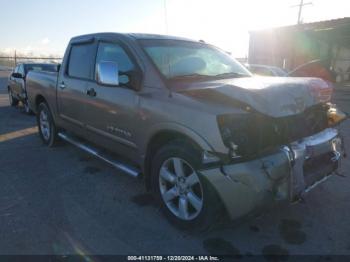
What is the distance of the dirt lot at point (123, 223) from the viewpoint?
2.88 meters

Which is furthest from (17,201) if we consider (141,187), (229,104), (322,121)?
(322,121)

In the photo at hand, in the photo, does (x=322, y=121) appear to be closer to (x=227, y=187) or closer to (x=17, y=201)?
(x=227, y=187)

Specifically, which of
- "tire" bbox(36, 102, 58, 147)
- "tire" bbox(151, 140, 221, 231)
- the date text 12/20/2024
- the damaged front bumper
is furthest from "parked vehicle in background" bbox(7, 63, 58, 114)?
the damaged front bumper

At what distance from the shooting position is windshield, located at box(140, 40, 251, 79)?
363 centimetres

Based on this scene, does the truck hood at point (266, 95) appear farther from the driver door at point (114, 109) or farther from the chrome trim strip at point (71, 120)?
the chrome trim strip at point (71, 120)

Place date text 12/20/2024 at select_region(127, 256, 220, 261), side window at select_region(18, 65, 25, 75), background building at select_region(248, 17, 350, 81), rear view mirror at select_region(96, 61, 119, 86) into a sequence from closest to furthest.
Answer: date text 12/20/2024 at select_region(127, 256, 220, 261) < rear view mirror at select_region(96, 61, 119, 86) < side window at select_region(18, 65, 25, 75) < background building at select_region(248, 17, 350, 81)

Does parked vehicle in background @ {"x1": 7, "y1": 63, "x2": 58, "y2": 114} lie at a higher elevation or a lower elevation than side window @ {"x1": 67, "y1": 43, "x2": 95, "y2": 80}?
lower

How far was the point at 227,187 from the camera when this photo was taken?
2.61 m

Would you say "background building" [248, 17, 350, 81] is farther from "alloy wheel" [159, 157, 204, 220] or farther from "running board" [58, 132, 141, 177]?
"alloy wheel" [159, 157, 204, 220]

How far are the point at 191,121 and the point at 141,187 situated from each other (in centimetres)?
168

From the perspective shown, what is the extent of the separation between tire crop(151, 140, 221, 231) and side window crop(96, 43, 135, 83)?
3.50 feet

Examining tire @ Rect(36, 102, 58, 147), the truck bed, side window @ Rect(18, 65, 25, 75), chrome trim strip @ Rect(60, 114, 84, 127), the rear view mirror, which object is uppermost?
the rear view mirror

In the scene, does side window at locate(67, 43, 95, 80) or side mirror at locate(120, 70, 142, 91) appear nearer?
side mirror at locate(120, 70, 142, 91)

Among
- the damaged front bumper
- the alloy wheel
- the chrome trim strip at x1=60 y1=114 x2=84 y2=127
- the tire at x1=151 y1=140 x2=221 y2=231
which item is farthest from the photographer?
the chrome trim strip at x1=60 y1=114 x2=84 y2=127
